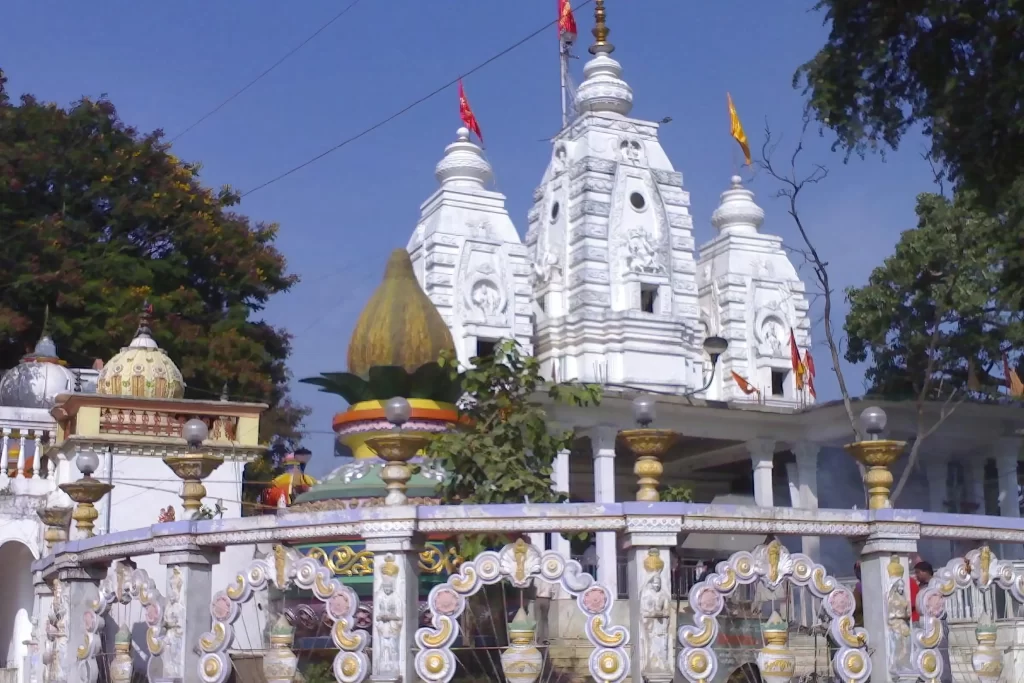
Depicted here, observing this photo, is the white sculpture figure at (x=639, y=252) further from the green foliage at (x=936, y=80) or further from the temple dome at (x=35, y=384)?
the green foliage at (x=936, y=80)

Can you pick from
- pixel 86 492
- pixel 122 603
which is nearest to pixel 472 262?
pixel 86 492

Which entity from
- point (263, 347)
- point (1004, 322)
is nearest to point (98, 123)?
point (263, 347)

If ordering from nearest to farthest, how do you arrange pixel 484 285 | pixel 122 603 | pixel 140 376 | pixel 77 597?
pixel 122 603
pixel 77 597
pixel 140 376
pixel 484 285

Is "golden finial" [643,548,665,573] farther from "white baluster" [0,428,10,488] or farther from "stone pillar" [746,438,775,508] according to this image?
"stone pillar" [746,438,775,508]

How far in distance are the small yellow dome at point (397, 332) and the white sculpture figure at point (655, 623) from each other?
404cm

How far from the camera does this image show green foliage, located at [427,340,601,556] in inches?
356

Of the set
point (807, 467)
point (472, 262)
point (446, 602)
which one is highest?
point (472, 262)

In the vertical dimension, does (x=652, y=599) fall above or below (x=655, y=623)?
above

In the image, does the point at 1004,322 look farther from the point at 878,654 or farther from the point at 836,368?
the point at 878,654

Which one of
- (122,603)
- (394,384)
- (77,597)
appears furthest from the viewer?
(394,384)

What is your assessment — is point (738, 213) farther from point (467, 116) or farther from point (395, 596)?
point (395, 596)

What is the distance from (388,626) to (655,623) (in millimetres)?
1323

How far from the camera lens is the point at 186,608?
6840 millimetres

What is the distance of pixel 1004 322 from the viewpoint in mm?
21516
